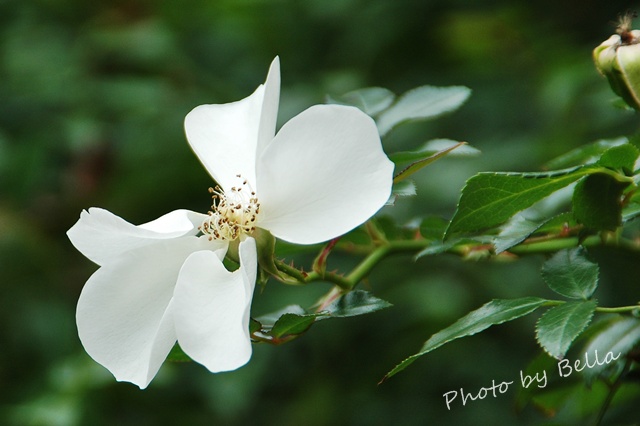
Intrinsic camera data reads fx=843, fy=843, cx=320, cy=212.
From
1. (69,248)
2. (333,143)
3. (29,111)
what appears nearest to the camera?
(333,143)

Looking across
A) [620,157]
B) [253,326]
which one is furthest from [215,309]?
[620,157]

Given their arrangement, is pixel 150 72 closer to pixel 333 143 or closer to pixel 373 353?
pixel 373 353

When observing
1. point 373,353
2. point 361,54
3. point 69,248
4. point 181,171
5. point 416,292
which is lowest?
point 373,353

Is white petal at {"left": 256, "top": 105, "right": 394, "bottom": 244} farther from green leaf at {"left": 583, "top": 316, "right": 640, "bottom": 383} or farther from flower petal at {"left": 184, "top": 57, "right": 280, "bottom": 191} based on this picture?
green leaf at {"left": 583, "top": 316, "right": 640, "bottom": 383}

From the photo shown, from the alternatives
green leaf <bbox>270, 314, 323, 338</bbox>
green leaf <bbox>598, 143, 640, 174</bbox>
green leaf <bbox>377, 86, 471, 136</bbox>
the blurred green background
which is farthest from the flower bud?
the blurred green background

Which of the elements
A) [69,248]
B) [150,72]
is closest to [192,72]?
[150,72]

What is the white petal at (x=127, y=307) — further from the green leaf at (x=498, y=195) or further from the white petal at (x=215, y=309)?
the green leaf at (x=498, y=195)
